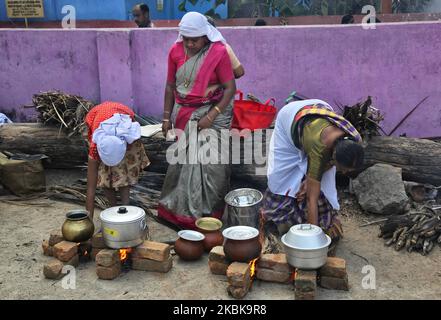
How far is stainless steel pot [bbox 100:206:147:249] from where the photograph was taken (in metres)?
3.71

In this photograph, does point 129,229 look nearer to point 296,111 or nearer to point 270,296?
point 270,296

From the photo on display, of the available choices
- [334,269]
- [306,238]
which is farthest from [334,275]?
[306,238]

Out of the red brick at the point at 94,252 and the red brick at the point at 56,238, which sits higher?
the red brick at the point at 56,238

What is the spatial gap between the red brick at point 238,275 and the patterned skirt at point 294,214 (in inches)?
32.4

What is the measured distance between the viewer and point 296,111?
156 inches

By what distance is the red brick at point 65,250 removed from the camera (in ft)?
12.6

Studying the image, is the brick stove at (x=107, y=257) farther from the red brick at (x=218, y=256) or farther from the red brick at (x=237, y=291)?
the red brick at (x=237, y=291)

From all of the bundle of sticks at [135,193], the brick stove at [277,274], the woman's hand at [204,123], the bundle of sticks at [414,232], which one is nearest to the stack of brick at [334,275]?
the brick stove at [277,274]

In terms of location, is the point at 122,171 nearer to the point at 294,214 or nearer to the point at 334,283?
the point at 294,214

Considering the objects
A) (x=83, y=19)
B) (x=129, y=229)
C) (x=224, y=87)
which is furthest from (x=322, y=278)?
(x=83, y=19)

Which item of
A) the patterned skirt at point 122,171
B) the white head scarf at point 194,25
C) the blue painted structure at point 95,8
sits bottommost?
the patterned skirt at point 122,171

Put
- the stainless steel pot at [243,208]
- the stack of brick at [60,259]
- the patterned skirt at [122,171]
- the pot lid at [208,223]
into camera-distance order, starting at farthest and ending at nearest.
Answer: the patterned skirt at [122,171] → the stainless steel pot at [243,208] → the pot lid at [208,223] → the stack of brick at [60,259]

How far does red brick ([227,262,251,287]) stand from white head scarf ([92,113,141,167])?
53.9 inches
